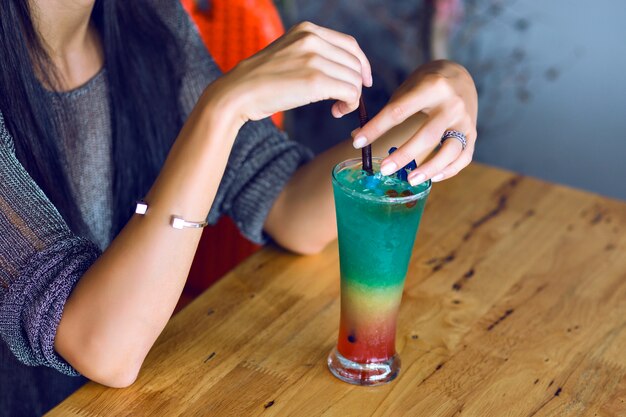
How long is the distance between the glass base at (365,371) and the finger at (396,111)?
0.26 metres

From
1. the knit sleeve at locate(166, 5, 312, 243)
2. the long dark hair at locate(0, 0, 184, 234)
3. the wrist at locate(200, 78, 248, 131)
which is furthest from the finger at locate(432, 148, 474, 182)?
the long dark hair at locate(0, 0, 184, 234)

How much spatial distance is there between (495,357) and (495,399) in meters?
0.09

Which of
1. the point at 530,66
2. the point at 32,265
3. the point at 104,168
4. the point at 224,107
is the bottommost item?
the point at 530,66

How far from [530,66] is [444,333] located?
1.87m

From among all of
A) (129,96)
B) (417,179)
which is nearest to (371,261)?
(417,179)

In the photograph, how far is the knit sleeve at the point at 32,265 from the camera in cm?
96

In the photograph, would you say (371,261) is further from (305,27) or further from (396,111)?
(305,27)

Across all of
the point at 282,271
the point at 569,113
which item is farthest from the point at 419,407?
the point at 569,113

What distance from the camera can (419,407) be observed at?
91 cm

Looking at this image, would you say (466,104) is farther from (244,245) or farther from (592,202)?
(244,245)

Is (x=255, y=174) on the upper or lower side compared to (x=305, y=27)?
lower

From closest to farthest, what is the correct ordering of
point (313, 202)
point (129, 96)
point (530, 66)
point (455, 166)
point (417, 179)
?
point (417, 179) < point (455, 166) < point (313, 202) < point (129, 96) < point (530, 66)

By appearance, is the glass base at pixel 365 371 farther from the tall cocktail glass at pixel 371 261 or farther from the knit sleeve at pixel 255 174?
the knit sleeve at pixel 255 174

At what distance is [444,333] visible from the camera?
1050 mm
